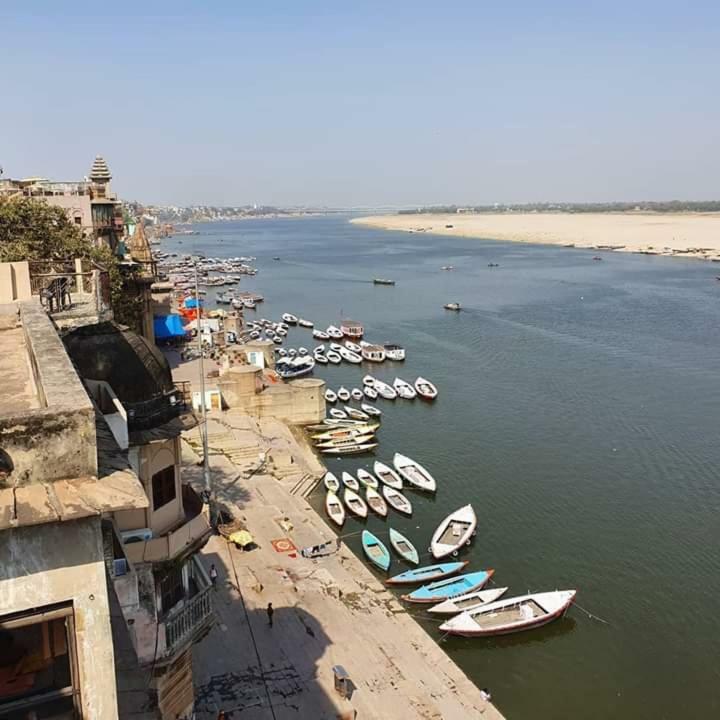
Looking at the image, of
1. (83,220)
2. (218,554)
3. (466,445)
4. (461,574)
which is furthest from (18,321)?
(83,220)

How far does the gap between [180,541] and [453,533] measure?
1758 centimetres

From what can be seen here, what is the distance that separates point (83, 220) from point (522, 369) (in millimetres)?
31537

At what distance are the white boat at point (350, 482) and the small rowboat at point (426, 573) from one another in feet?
23.0

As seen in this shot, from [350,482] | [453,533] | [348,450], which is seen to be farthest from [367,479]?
[453,533]

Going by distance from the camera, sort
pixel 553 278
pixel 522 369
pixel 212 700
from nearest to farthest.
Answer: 1. pixel 212 700
2. pixel 522 369
3. pixel 553 278

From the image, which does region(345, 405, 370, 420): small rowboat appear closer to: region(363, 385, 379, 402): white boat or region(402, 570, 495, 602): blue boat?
region(363, 385, 379, 402): white boat

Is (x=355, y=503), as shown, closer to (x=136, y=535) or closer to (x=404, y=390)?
(x=404, y=390)

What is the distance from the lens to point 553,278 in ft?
346

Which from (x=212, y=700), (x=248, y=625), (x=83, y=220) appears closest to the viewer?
(x=212, y=700)

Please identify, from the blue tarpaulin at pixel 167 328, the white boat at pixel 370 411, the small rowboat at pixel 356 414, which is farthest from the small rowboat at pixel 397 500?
the blue tarpaulin at pixel 167 328

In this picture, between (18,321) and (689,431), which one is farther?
(689,431)

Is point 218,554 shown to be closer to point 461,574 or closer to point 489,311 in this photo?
point 461,574

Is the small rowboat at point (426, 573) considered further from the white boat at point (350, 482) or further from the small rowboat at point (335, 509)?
the white boat at point (350, 482)

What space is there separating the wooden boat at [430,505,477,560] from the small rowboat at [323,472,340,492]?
5333 millimetres
